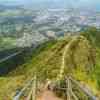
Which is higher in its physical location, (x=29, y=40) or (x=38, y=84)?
(x=29, y=40)

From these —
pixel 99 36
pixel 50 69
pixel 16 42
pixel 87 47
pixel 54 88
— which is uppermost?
pixel 16 42

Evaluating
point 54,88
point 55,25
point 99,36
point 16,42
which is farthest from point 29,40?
point 54,88

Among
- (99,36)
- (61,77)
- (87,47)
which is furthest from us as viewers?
(99,36)

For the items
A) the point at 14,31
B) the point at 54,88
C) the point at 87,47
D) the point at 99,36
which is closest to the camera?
the point at 54,88

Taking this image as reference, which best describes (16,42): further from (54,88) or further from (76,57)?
(54,88)

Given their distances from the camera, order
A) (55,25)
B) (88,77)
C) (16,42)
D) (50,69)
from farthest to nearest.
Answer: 1. (55,25)
2. (16,42)
3. (88,77)
4. (50,69)

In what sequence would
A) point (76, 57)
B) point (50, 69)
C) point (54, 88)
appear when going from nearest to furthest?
point (54, 88) → point (50, 69) → point (76, 57)

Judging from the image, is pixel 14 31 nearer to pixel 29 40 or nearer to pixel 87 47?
pixel 29 40

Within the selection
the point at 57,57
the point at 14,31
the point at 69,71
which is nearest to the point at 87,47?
the point at 57,57

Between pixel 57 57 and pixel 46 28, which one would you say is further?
pixel 46 28
